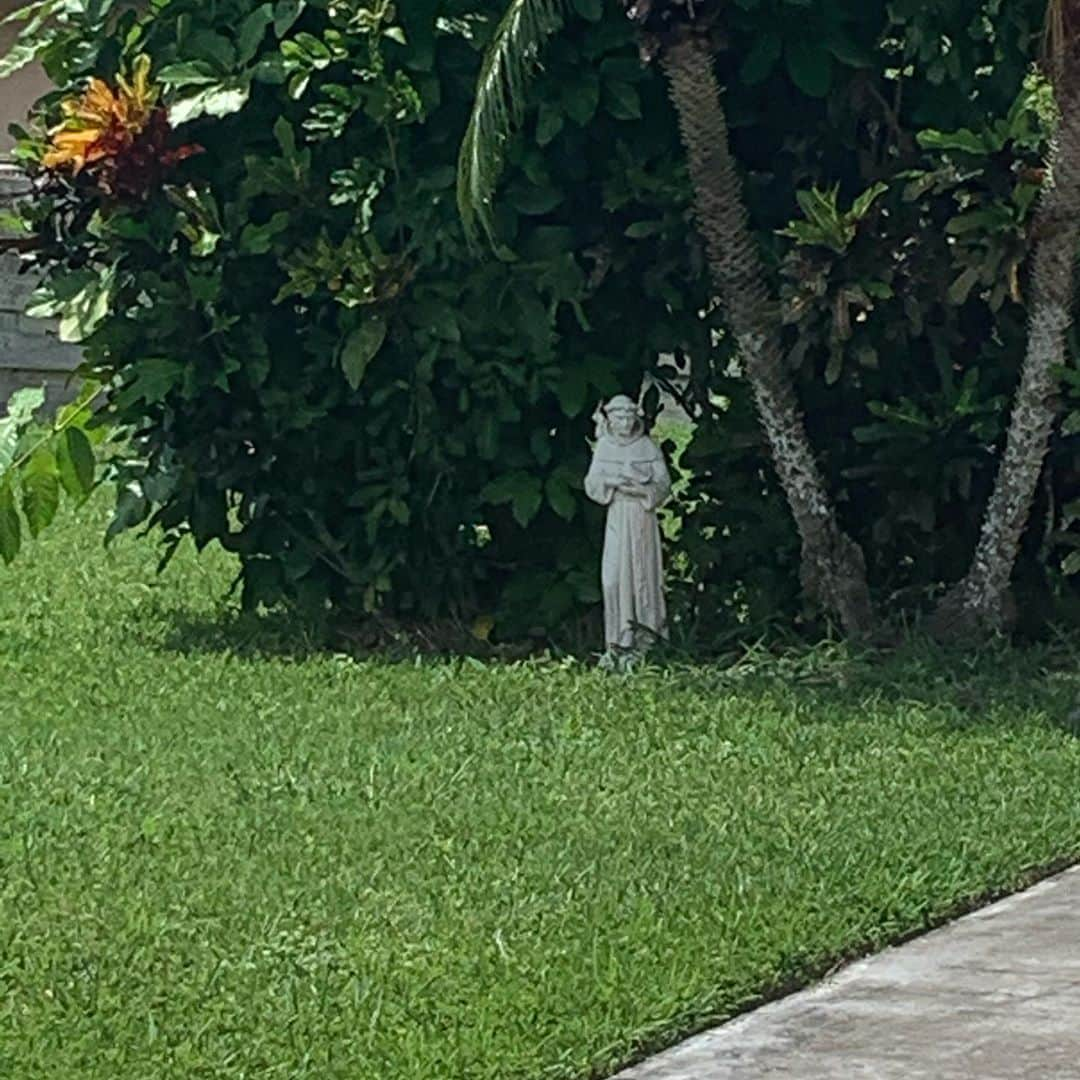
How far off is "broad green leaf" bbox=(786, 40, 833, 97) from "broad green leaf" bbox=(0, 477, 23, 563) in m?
3.28

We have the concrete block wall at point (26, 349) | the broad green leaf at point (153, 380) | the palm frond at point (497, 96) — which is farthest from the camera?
the concrete block wall at point (26, 349)

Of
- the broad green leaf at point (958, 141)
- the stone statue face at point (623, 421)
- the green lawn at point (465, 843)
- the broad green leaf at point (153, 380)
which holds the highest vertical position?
the broad green leaf at point (958, 141)

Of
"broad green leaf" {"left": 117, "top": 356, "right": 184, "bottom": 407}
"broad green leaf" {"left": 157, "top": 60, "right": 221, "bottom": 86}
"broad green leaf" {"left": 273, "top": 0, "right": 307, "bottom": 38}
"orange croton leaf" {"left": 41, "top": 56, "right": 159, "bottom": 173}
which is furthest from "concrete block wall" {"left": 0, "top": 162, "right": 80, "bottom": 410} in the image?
"broad green leaf" {"left": 273, "top": 0, "right": 307, "bottom": 38}

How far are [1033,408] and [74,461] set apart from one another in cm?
361

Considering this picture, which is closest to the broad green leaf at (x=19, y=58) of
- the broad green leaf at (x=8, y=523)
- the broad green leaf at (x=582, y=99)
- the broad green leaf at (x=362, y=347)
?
the broad green leaf at (x=8, y=523)

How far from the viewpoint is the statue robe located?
9836mm

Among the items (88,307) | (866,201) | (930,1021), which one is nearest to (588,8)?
(866,201)

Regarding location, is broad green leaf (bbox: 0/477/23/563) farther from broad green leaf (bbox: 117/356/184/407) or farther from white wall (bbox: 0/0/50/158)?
white wall (bbox: 0/0/50/158)

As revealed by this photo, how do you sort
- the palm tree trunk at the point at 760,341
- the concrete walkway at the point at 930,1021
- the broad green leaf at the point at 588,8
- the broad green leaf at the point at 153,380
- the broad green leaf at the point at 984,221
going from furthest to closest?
the broad green leaf at the point at 153,380 → the broad green leaf at the point at 588,8 → the palm tree trunk at the point at 760,341 → the broad green leaf at the point at 984,221 → the concrete walkway at the point at 930,1021

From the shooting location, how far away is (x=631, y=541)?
32.3 ft

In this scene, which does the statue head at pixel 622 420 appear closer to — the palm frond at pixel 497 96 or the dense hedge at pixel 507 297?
the dense hedge at pixel 507 297

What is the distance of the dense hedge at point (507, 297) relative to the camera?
9945 millimetres

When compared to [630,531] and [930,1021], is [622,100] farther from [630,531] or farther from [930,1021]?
[930,1021]

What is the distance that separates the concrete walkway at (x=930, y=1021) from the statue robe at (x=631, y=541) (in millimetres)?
3517
